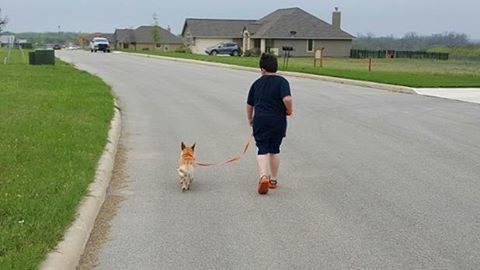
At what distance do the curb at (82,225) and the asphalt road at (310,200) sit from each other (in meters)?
0.21

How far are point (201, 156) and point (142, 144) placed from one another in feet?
5.20

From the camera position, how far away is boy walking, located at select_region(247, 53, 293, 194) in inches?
290

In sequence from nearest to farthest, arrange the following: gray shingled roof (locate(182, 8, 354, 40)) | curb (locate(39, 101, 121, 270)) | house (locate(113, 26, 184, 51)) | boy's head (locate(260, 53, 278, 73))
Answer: curb (locate(39, 101, 121, 270)) → boy's head (locate(260, 53, 278, 73)) → gray shingled roof (locate(182, 8, 354, 40)) → house (locate(113, 26, 184, 51))

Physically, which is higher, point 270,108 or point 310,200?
point 270,108

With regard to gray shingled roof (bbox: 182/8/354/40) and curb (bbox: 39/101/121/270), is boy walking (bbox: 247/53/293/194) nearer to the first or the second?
curb (bbox: 39/101/121/270)

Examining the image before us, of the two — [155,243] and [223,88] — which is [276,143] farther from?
[223,88]

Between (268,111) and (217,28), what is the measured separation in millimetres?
81098

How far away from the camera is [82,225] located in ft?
18.8

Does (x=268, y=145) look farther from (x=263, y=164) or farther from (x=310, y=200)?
(x=310, y=200)

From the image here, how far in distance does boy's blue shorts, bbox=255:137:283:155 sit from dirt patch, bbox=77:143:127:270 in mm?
1712

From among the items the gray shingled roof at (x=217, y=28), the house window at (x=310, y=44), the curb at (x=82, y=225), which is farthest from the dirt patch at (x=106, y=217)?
the gray shingled roof at (x=217, y=28)

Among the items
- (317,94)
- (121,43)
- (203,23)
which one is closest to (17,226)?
(317,94)

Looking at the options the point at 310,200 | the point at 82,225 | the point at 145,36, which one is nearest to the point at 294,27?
the point at 145,36

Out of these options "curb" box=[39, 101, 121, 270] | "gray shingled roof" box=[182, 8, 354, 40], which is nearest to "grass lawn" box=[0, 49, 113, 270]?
"curb" box=[39, 101, 121, 270]
